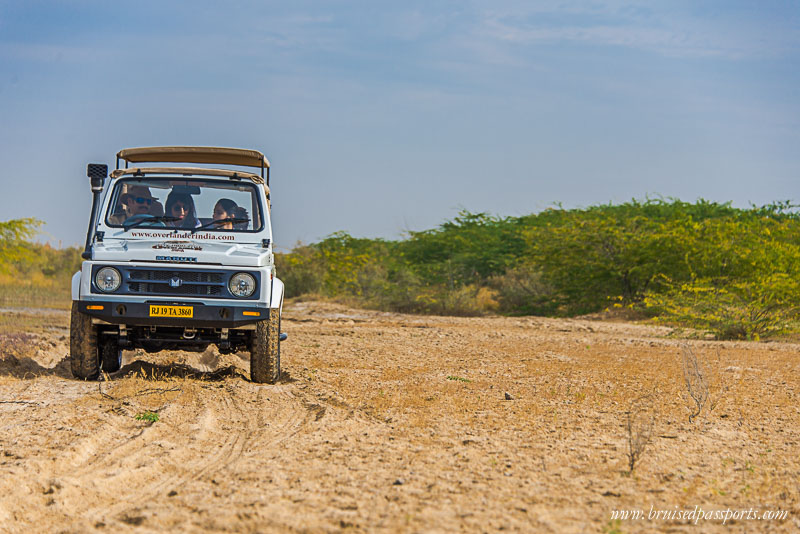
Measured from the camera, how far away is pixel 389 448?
564 centimetres

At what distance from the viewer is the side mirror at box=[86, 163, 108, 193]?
339 inches

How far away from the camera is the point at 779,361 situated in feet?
41.0

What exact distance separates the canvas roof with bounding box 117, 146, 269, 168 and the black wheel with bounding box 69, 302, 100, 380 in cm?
222

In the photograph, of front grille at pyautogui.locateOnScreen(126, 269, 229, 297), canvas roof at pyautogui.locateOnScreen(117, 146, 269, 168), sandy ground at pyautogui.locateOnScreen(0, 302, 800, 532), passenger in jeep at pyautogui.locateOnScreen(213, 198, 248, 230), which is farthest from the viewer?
canvas roof at pyautogui.locateOnScreen(117, 146, 269, 168)

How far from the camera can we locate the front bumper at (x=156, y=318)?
8281mm

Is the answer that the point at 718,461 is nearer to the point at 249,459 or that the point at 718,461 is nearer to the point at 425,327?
the point at 249,459

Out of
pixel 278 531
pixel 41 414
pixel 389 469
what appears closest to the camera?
pixel 278 531

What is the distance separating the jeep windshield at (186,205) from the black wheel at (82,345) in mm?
1141

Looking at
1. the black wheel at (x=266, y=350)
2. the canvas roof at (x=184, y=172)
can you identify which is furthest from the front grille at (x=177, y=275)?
the canvas roof at (x=184, y=172)

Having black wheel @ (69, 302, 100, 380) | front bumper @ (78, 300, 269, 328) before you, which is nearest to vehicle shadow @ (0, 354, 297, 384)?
black wheel @ (69, 302, 100, 380)

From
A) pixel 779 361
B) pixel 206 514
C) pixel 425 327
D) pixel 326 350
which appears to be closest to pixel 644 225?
pixel 425 327

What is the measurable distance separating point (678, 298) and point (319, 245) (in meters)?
22.4

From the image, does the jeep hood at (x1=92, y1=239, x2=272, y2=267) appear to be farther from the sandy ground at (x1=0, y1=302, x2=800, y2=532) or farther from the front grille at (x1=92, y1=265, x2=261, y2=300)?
the sandy ground at (x1=0, y1=302, x2=800, y2=532)

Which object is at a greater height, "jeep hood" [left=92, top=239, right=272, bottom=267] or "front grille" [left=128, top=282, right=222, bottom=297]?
"jeep hood" [left=92, top=239, right=272, bottom=267]
